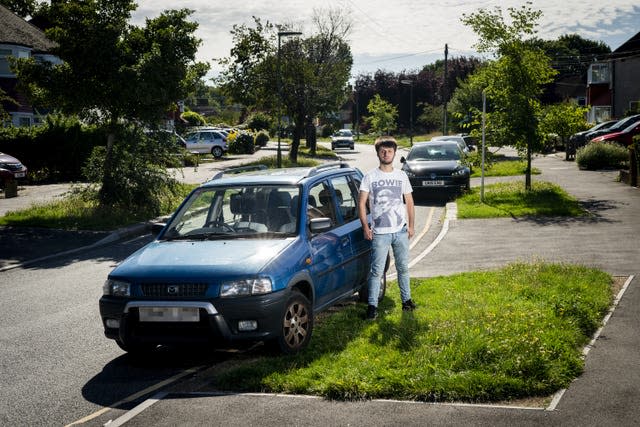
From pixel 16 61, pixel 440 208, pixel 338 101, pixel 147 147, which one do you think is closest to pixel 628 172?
pixel 440 208

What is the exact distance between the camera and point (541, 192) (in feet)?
71.7

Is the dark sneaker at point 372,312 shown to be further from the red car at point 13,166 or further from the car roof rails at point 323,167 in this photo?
the red car at point 13,166

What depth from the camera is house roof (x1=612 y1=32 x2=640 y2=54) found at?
5684 centimetres

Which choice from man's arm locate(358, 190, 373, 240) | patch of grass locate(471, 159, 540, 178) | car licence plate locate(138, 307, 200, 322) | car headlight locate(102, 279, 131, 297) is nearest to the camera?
car licence plate locate(138, 307, 200, 322)

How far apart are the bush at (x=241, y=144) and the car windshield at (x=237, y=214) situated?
156 ft

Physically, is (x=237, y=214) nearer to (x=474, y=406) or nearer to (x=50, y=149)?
(x=474, y=406)

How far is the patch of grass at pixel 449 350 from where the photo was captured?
6.12m

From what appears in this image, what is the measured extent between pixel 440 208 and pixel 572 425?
647 inches

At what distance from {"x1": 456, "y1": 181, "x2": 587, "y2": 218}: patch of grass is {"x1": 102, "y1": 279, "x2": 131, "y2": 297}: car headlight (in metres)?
12.6

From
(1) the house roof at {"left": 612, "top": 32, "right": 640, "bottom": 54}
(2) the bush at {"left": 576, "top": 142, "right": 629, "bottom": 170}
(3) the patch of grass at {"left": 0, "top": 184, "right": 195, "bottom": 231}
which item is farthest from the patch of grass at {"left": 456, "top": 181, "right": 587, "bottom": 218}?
(1) the house roof at {"left": 612, "top": 32, "right": 640, "bottom": 54}

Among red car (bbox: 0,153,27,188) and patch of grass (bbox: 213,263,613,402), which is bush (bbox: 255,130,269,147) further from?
patch of grass (bbox: 213,263,613,402)

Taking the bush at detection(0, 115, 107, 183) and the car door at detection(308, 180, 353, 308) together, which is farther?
the bush at detection(0, 115, 107, 183)

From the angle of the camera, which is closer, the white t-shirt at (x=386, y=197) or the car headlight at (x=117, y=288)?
the car headlight at (x=117, y=288)

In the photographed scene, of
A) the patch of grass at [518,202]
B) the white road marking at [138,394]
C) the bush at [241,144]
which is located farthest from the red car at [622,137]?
the white road marking at [138,394]
